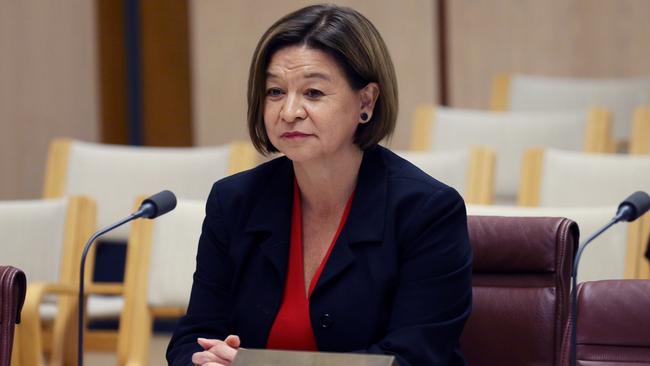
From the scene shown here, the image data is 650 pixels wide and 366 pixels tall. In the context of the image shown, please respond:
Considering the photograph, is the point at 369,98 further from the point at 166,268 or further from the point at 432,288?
the point at 166,268

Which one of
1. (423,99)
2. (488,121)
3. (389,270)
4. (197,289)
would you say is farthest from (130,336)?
(423,99)

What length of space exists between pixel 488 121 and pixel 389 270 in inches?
123

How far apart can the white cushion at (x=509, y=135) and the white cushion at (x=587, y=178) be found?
3.45ft

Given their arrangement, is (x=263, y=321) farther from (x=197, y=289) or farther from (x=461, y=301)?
(x=461, y=301)

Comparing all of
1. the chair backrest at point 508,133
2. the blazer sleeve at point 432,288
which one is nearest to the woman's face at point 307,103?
the blazer sleeve at point 432,288

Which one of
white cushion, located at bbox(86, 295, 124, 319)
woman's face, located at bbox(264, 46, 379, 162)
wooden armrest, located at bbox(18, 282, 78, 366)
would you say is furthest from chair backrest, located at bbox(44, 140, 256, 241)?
woman's face, located at bbox(264, 46, 379, 162)

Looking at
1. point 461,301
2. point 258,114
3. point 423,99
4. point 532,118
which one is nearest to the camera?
point 461,301

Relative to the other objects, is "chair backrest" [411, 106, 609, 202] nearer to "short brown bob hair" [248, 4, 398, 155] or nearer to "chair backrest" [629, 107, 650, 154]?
"chair backrest" [629, 107, 650, 154]

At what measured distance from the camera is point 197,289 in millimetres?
2826

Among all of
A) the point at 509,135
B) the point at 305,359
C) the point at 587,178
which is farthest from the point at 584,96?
the point at 305,359

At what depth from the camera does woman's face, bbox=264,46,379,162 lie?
2688 mm

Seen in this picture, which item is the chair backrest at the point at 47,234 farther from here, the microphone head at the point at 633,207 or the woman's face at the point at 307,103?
the microphone head at the point at 633,207

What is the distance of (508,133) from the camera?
18.6 feet

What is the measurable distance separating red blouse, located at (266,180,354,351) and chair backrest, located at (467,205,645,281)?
0.92 metres
